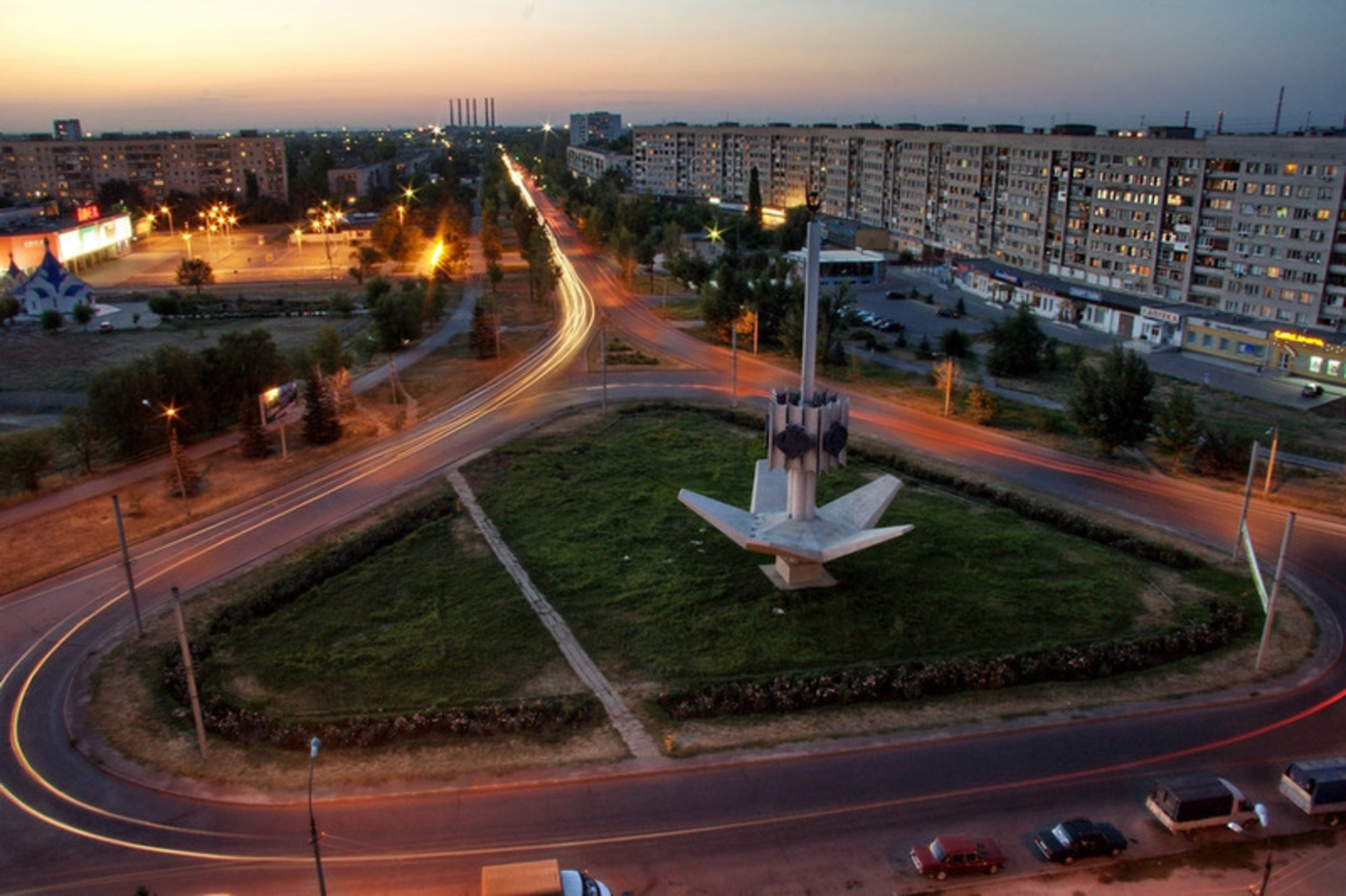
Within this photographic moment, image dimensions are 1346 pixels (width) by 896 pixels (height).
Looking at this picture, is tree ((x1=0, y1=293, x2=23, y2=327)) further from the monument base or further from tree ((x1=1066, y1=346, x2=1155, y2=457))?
tree ((x1=1066, y1=346, x2=1155, y2=457))

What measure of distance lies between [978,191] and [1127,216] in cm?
2688

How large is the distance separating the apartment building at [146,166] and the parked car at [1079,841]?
190598mm

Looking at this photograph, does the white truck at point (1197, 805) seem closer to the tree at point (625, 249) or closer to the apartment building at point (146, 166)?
the tree at point (625, 249)

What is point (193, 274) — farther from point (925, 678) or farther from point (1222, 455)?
point (1222, 455)

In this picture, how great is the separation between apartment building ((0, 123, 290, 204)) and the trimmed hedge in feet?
595

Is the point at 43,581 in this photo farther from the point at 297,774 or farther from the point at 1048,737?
the point at 1048,737

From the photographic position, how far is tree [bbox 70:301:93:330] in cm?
8631

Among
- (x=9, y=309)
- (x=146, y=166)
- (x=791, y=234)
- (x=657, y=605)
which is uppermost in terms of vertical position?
(x=146, y=166)

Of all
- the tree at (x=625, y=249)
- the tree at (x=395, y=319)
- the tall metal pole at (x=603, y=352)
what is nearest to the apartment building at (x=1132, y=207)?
the tall metal pole at (x=603, y=352)

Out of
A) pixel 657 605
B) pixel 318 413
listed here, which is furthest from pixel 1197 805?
pixel 318 413

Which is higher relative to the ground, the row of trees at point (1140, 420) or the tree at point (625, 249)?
the tree at point (625, 249)

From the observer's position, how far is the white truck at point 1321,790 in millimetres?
23422

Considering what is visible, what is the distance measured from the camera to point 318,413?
178 feet

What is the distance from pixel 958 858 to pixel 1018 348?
186 feet
